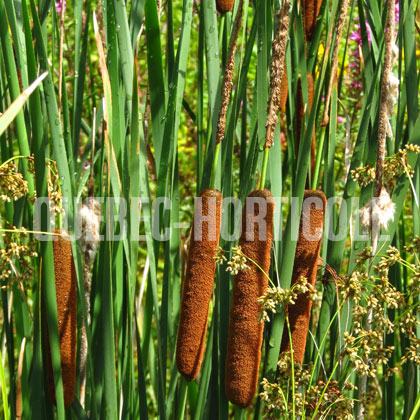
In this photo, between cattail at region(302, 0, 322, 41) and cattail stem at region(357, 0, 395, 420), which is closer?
cattail stem at region(357, 0, 395, 420)

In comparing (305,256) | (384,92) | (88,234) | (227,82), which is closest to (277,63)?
(227,82)

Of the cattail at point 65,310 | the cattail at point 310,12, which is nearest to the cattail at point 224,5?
the cattail at point 310,12

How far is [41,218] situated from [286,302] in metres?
0.47

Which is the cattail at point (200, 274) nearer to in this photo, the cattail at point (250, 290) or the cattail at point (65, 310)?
the cattail at point (250, 290)

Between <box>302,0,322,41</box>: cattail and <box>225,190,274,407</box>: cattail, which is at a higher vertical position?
<box>302,0,322,41</box>: cattail

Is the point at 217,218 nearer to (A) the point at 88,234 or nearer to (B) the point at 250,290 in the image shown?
(B) the point at 250,290

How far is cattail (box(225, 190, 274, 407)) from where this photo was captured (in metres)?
1.17

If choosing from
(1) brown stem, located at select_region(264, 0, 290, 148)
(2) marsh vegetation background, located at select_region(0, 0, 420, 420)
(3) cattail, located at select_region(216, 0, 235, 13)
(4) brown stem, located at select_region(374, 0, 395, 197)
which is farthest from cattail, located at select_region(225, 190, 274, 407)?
(3) cattail, located at select_region(216, 0, 235, 13)

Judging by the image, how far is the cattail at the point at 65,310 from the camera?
1244 millimetres

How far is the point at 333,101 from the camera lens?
1.38 meters

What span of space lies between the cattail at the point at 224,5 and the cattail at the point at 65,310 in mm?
579

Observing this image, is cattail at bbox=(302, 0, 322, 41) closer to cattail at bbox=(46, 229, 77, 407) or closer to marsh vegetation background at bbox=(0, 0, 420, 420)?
marsh vegetation background at bbox=(0, 0, 420, 420)

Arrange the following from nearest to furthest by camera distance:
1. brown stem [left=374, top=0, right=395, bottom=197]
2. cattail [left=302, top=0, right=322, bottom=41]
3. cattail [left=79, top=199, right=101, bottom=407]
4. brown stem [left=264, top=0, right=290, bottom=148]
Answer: brown stem [left=264, top=0, right=290, bottom=148]
brown stem [left=374, top=0, right=395, bottom=197]
cattail [left=79, top=199, right=101, bottom=407]
cattail [left=302, top=0, right=322, bottom=41]

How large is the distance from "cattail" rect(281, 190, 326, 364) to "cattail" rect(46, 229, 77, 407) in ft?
1.33
